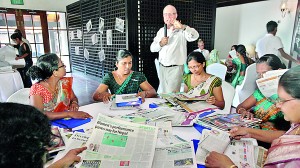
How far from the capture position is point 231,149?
39.7 inches

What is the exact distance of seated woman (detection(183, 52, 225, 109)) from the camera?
183cm

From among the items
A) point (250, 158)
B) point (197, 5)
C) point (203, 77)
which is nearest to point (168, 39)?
point (203, 77)

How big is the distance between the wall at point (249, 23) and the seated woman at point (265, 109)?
451cm

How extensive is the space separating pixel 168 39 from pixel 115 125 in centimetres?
195

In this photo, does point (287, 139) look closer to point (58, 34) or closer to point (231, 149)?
point (231, 149)

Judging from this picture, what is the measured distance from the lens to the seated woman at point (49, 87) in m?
1.55

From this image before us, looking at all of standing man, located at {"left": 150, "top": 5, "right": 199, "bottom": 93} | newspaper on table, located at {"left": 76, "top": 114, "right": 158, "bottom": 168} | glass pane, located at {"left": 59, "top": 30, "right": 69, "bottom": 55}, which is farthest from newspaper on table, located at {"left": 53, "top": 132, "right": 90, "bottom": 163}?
glass pane, located at {"left": 59, "top": 30, "right": 69, "bottom": 55}

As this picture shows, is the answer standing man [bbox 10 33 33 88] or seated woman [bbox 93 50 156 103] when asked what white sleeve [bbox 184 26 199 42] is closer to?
seated woman [bbox 93 50 156 103]

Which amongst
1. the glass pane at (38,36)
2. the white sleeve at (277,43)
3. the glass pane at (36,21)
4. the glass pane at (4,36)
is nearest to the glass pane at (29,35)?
the glass pane at (38,36)

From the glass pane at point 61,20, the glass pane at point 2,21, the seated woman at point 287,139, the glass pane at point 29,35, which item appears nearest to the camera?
the seated woman at point 287,139

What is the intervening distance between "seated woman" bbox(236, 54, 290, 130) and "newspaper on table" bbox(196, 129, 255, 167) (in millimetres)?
429

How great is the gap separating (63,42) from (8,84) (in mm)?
4410

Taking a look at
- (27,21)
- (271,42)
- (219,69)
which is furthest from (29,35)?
(271,42)

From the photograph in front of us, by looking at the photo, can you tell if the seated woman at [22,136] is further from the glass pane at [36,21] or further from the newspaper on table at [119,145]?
the glass pane at [36,21]
